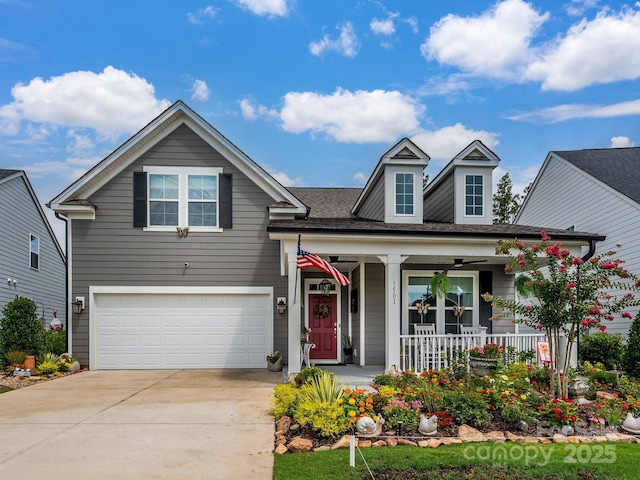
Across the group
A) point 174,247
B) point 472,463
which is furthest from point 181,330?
point 472,463

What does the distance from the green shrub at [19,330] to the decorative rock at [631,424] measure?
12.9 m

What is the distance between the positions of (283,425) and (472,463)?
2.51 metres

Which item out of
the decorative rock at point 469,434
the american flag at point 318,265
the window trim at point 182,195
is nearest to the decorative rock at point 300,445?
the decorative rock at point 469,434

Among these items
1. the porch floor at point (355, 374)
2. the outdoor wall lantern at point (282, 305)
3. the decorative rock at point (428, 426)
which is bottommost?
the porch floor at point (355, 374)

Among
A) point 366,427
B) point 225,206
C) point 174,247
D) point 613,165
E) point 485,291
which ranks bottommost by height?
point 366,427

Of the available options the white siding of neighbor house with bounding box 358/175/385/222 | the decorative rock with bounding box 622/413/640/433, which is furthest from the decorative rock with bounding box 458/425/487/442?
the white siding of neighbor house with bounding box 358/175/385/222

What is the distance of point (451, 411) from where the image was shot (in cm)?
697

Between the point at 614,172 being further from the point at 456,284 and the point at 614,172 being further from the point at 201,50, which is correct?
the point at 201,50

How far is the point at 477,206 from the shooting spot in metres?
13.6

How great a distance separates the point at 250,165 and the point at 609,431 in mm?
9542

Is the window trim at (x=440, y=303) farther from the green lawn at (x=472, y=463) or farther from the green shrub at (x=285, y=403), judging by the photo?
the green lawn at (x=472, y=463)

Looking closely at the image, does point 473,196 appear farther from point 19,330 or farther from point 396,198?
point 19,330

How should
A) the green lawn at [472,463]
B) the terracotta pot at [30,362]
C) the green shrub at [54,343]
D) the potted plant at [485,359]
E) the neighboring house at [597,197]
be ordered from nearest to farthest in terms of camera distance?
the green lawn at [472,463] → the potted plant at [485,359] → the terracotta pot at [30,362] → the green shrub at [54,343] → the neighboring house at [597,197]

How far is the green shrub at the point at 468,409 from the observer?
22.7 feet
